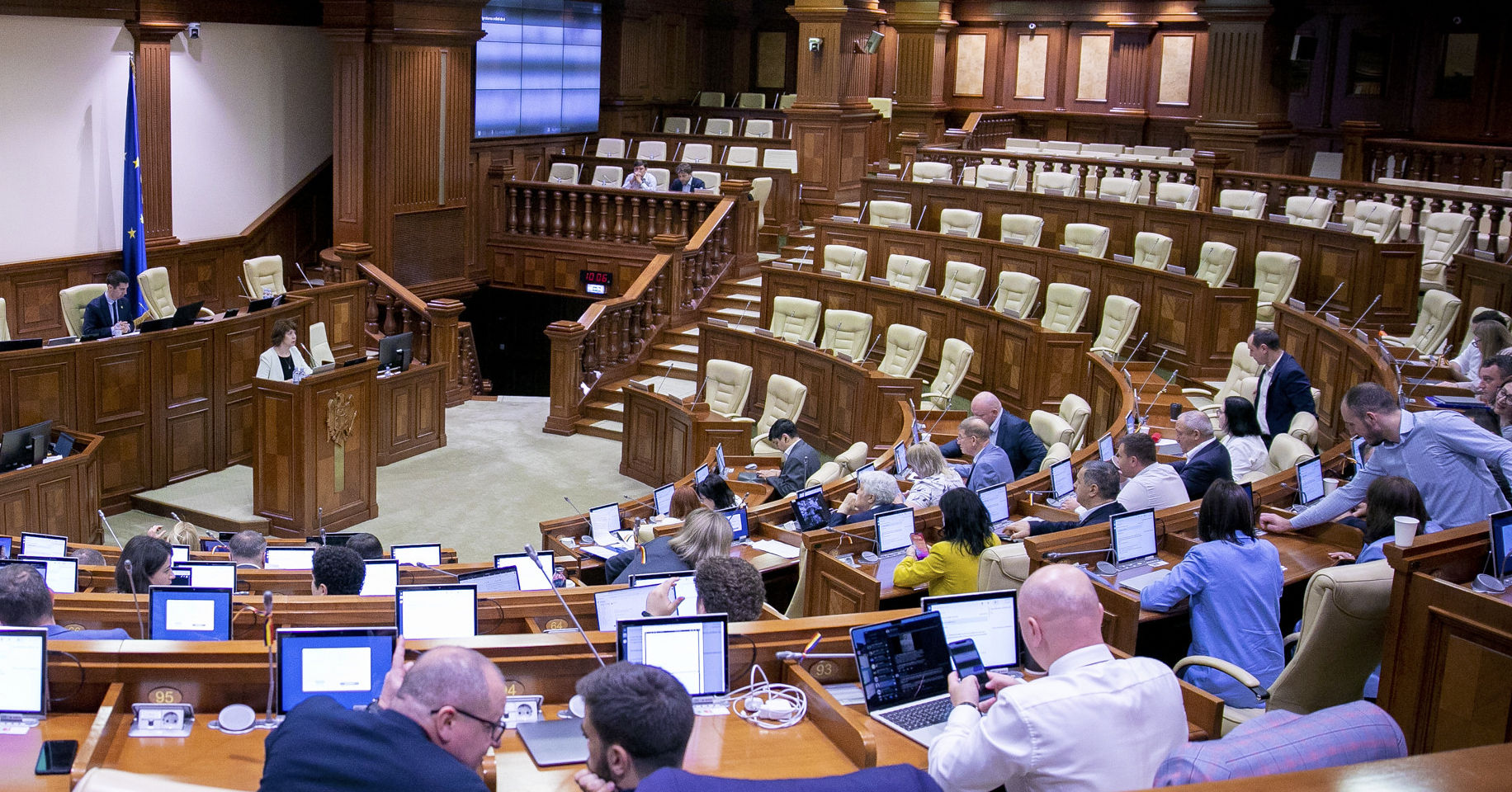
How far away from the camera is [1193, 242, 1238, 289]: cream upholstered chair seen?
1013 centimetres

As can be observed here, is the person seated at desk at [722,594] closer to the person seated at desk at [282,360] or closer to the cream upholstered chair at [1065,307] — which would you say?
the person seated at desk at [282,360]

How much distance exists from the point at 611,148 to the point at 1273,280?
8057 millimetres

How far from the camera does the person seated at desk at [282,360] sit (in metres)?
8.74

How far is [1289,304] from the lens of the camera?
8898 millimetres

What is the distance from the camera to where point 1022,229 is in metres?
11.8

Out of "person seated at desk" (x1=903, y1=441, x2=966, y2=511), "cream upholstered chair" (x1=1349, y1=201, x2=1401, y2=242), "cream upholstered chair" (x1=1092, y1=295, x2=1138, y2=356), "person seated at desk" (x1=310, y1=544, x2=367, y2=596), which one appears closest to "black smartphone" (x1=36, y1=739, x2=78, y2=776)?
"person seated at desk" (x1=310, y1=544, x2=367, y2=596)

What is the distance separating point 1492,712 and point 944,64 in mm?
15799

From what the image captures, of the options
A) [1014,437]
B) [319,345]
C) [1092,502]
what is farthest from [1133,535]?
[319,345]

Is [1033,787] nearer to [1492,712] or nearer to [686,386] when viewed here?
[1492,712]

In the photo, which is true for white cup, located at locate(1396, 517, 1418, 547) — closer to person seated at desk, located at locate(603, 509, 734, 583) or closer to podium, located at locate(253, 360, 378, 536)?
person seated at desk, located at locate(603, 509, 734, 583)

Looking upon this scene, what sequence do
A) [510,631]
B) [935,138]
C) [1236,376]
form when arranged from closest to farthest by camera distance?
[510,631] → [1236,376] → [935,138]

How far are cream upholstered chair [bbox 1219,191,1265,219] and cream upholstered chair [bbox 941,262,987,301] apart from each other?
198 cm

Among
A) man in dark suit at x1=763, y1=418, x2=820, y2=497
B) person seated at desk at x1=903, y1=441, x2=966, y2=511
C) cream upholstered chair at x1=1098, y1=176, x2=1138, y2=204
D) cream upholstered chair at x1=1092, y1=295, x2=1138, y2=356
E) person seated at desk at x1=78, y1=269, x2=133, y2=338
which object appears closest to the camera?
person seated at desk at x1=903, y1=441, x2=966, y2=511

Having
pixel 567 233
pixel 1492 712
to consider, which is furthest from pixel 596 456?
pixel 1492 712
